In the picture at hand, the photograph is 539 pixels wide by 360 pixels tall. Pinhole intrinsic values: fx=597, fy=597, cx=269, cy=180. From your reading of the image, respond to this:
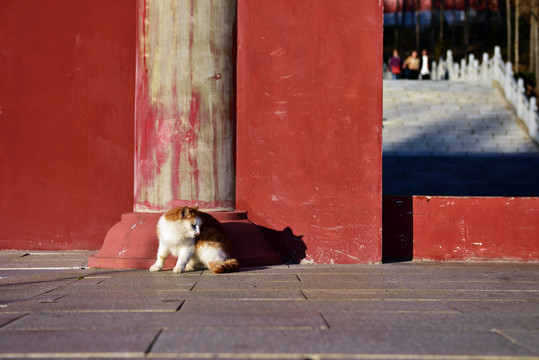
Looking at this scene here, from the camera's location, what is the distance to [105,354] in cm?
301

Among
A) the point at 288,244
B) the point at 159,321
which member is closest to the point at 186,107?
the point at 288,244

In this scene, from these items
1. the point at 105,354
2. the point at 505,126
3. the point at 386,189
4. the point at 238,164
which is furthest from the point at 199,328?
the point at 505,126

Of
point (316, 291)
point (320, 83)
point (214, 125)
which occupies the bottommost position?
point (316, 291)

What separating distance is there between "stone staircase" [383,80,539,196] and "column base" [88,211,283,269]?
23.7 feet

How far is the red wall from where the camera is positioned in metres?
8.62

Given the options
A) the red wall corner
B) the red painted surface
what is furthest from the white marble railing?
the red painted surface

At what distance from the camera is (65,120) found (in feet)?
28.6

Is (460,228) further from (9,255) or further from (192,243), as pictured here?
(9,255)

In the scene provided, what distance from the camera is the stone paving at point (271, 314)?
10.2 ft

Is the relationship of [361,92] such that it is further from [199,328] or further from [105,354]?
[105,354]

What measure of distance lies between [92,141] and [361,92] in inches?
156

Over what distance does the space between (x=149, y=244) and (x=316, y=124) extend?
8.15 feet

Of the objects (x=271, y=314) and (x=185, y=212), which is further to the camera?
(x=185, y=212)

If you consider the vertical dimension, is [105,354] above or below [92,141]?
below
